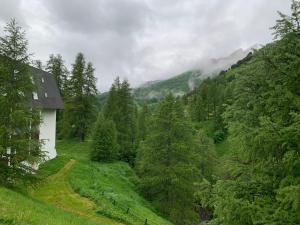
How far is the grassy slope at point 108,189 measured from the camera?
26484 millimetres

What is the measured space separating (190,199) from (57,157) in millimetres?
17949

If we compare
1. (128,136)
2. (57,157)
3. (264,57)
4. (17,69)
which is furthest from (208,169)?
(264,57)

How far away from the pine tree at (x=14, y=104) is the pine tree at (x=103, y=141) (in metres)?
25.4

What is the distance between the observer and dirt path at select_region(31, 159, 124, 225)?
80.9 ft

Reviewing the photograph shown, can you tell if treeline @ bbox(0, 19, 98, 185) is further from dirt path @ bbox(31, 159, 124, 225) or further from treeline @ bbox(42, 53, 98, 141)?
treeline @ bbox(42, 53, 98, 141)

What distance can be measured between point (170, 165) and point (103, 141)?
15098mm

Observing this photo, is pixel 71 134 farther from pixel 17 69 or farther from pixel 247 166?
pixel 247 166

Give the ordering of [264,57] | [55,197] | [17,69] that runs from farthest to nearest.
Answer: [55,197]
[17,69]
[264,57]

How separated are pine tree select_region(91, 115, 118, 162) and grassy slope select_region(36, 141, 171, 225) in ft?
6.54

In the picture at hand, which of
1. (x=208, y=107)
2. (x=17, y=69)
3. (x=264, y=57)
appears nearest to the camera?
(x=264, y=57)

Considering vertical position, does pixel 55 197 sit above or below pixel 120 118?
below

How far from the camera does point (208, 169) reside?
53438mm

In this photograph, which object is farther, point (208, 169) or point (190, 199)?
point (208, 169)

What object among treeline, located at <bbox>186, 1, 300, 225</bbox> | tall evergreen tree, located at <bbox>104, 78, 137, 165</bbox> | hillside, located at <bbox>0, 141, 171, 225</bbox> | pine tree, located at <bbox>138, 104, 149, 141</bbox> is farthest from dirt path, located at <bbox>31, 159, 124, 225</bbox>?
pine tree, located at <bbox>138, 104, 149, 141</bbox>
